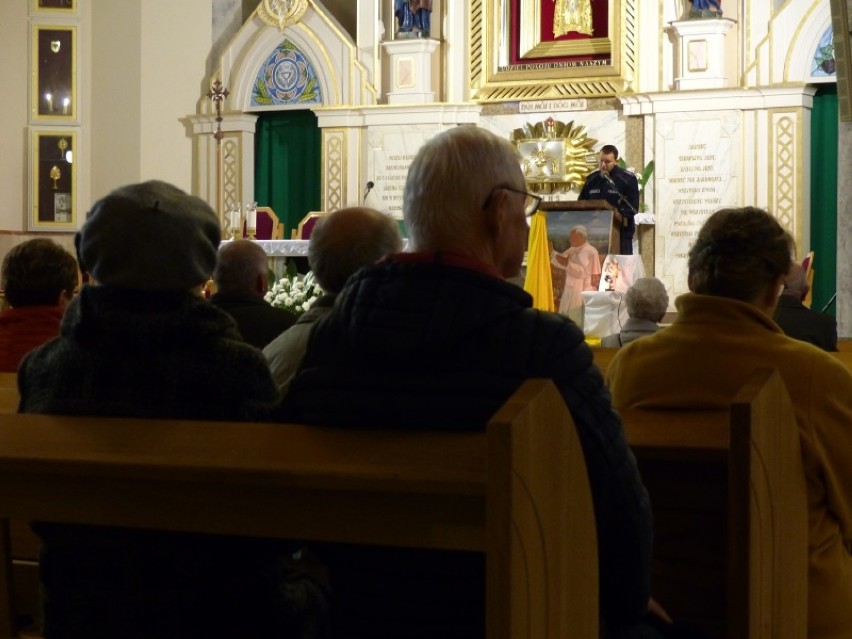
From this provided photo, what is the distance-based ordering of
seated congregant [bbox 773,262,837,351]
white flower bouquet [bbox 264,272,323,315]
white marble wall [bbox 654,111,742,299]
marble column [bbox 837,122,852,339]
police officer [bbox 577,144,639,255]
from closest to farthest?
seated congregant [bbox 773,262,837,351] → marble column [bbox 837,122,852,339] → white flower bouquet [bbox 264,272,323,315] → police officer [bbox 577,144,639,255] → white marble wall [bbox 654,111,742,299]

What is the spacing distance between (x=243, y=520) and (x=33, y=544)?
1.13 meters

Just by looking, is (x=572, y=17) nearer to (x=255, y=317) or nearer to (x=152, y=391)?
(x=255, y=317)

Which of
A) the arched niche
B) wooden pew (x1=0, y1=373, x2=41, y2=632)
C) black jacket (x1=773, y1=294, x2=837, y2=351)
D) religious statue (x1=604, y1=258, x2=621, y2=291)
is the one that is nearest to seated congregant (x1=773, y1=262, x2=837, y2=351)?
black jacket (x1=773, y1=294, x2=837, y2=351)

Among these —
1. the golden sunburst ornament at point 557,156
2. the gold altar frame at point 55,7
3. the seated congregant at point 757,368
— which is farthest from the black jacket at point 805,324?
the gold altar frame at point 55,7

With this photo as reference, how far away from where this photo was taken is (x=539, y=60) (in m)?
13.6

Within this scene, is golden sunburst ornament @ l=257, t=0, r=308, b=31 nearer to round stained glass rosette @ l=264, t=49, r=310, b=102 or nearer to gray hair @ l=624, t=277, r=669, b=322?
round stained glass rosette @ l=264, t=49, r=310, b=102

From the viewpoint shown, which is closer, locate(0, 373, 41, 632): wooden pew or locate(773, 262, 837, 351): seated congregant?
locate(0, 373, 41, 632): wooden pew

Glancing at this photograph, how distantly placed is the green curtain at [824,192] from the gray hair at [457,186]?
10978 mm

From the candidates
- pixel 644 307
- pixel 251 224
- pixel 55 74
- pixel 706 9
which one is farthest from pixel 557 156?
pixel 644 307

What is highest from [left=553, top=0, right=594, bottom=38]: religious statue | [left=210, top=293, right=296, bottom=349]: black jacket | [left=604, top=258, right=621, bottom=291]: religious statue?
[left=553, top=0, right=594, bottom=38]: religious statue

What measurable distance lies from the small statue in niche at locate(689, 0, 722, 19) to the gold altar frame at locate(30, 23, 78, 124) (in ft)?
23.5

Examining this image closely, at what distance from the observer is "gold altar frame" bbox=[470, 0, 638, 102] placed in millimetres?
13141

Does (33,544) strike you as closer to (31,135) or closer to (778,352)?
(778,352)

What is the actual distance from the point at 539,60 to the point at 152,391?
12.0 m
